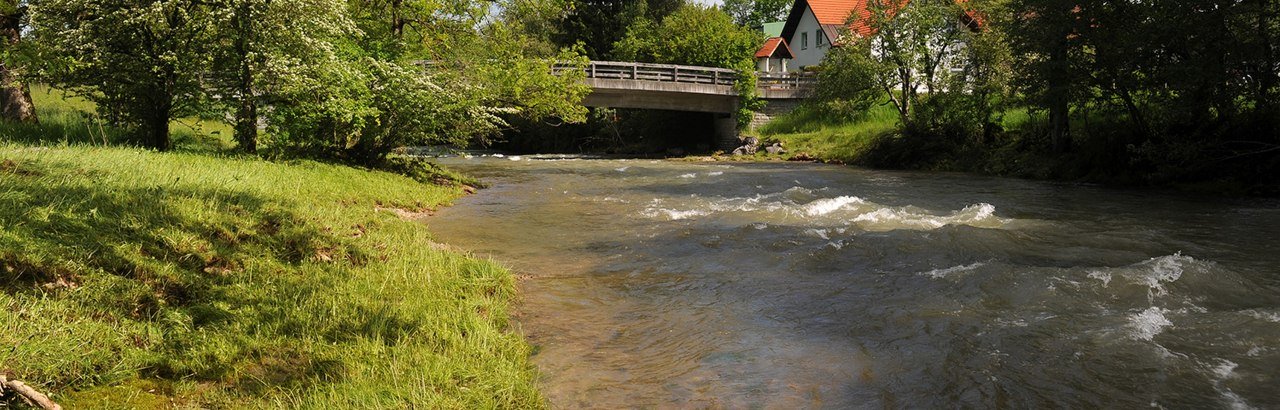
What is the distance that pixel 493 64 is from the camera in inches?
801

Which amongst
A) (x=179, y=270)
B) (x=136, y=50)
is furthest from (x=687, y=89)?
(x=179, y=270)

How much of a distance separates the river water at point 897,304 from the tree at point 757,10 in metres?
75.5

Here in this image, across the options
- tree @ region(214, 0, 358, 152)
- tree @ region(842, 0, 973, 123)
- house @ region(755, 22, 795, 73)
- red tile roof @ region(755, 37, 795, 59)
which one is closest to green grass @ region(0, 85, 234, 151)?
tree @ region(214, 0, 358, 152)

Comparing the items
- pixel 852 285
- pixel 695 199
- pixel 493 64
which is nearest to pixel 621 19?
pixel 493 64

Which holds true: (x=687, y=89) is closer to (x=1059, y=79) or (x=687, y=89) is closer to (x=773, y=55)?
(x=1059, y=79)

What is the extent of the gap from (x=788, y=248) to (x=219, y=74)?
10849 mm

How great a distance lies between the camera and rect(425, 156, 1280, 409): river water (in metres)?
5.02

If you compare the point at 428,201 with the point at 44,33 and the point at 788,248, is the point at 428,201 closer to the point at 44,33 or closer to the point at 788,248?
the point at 44,33

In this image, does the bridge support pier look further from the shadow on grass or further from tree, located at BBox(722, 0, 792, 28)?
tree, located at BBox(722, 0, 792, 28)

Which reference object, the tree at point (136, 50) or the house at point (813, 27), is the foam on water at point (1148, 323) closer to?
the tree at point (136, 50)

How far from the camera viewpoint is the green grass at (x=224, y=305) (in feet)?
14.4

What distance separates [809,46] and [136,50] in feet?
161

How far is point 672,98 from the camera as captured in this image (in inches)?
1583

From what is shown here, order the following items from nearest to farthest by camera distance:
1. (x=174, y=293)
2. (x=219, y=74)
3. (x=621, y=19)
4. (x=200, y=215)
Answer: (x=174, y=293), (x=200, y=215), (x=219, y=74), (x=621, y=19)
